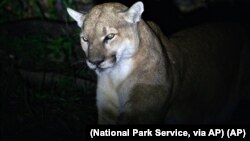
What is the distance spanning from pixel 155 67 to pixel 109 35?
660 millimetres

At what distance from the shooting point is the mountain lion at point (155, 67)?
574 cm

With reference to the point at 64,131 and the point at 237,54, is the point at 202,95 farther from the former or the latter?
the point at 64,131

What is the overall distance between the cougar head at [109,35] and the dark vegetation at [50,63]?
177 cm

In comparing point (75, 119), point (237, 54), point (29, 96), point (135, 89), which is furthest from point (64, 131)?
point (237, 54)

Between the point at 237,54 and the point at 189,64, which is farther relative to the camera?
the point at 237,54

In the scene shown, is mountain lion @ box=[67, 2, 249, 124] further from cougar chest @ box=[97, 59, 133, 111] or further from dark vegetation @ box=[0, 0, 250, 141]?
dark vegetation @ box=[0, 0, 250, 141]

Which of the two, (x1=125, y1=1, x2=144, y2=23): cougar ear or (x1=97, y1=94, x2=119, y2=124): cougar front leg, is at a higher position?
(x1=125, y1=1, x2=144, y2=23): cougar ear

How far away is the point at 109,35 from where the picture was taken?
568cm

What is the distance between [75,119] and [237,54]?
2211 mm

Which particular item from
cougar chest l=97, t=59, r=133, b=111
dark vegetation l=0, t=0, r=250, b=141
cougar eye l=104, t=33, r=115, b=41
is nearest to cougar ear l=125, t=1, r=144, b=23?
cougar eye l=104, t=33, r=115, b=41

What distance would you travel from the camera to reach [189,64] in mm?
6684

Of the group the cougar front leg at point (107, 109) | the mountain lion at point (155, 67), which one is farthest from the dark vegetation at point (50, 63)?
the mountain lion at point (155, 67)

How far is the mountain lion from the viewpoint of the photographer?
5742mm

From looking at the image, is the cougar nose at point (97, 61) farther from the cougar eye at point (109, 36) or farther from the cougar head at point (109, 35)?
the cougar eye at point (109, 36)
